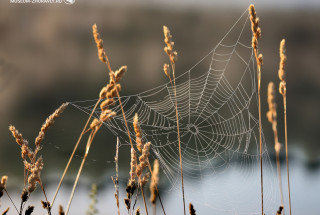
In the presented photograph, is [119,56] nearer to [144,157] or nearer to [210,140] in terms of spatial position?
[210,140]

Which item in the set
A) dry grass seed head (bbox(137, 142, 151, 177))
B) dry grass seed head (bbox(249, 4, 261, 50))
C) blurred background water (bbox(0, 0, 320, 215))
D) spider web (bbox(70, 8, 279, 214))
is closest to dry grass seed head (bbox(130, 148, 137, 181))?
dry grass seed head (bbox(137, 142, 151, 177))

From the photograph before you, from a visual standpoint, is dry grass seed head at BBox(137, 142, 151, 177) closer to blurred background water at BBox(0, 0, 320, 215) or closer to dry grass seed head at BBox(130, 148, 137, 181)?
dry grass seed head at BBox(130, 148, 137, 181)

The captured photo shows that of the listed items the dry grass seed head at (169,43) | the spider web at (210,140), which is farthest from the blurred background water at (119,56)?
the dry grass seed head at (169,43)

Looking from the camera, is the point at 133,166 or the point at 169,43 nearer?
the point at 133,166

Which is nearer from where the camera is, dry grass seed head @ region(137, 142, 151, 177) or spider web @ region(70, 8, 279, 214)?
dry grass seed head @ region(137, 142, 151, 177)

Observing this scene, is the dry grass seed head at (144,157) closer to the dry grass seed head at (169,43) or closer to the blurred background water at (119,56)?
the dry grass seed head at (169,43)

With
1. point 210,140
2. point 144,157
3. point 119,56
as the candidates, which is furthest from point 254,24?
point 119,56

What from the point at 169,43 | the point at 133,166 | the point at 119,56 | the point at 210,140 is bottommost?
the point at 133,166

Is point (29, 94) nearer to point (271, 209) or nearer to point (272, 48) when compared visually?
point (272, 48)
